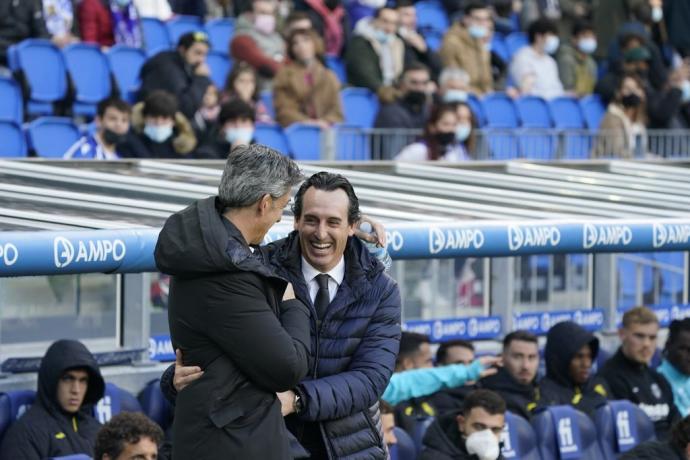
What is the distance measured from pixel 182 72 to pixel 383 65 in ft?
10.4

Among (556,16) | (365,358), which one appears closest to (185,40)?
(556,16)

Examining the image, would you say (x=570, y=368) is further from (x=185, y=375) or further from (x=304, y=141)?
(x=185, y=375)

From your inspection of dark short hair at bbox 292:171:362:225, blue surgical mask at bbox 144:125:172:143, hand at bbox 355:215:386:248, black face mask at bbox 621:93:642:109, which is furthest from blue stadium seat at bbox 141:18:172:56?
dark short hair at bbox 292:171:362:225

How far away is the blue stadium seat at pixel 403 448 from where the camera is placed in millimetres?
8219

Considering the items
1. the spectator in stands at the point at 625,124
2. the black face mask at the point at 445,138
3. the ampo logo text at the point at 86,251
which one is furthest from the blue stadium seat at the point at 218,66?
the ampo logo text at the point at 86,251

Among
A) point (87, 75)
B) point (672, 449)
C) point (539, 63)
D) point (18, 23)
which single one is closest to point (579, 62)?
point (539, 63)

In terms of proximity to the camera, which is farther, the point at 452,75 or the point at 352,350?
the point at 452,75

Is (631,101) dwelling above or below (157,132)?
above

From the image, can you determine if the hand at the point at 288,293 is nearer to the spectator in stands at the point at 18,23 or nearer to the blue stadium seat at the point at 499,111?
the spectator in stands at the point at 18,23

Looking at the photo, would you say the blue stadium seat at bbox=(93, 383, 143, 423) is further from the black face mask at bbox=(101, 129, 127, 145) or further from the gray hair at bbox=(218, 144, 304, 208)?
the gray hair at bbox=(218, 144, 304, 208)

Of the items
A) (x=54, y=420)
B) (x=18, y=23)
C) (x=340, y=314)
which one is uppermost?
(x=18, y=23)

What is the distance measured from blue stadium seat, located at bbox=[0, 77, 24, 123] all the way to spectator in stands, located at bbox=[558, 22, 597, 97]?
24.9 ft

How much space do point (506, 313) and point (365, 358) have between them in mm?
5922

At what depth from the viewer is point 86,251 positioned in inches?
250
